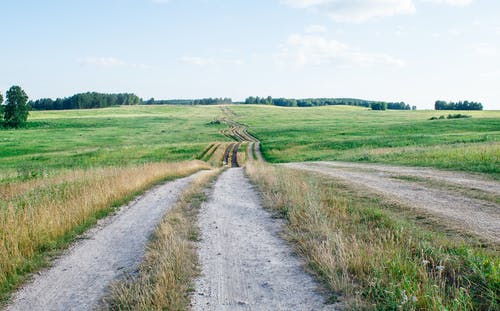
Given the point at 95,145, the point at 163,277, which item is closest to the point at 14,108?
the point at 95,145

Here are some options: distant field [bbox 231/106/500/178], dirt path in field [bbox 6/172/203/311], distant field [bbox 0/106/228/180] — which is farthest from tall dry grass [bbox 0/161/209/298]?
distant field [bbox 231/106/500/178]

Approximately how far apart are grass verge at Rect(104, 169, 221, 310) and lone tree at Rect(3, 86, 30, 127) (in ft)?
346

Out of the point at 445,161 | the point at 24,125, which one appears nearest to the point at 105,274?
the point at 445,161

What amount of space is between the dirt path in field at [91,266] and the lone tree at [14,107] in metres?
102

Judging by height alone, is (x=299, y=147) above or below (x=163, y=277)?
below

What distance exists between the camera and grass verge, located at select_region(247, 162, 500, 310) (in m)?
4.55

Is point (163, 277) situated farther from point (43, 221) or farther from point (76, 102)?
point (76, 102)

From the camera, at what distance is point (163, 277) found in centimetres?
554

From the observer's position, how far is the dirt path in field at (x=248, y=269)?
513 centimetres

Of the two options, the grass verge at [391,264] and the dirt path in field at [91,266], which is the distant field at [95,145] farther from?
the grass verge at [391,264]

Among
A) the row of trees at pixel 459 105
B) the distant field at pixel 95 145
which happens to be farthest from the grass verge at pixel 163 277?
the row of trees at pixel 459 105

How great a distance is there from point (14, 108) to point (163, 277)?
109292 millimetres

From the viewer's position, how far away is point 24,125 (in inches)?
3809

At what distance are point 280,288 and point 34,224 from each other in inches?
245
